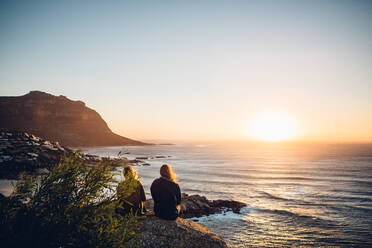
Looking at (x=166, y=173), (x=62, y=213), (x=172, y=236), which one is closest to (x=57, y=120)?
(x=166, y=173)

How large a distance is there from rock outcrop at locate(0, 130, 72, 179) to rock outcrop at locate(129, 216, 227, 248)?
2089 centimetres

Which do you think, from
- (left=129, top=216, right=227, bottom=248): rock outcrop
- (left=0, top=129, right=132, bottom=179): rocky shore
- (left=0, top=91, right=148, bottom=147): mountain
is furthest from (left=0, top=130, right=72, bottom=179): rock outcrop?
(left=0, top=91, right=148, bottom=147): mountain

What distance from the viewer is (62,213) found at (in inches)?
157

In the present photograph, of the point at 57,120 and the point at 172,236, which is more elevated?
the point at 57,120

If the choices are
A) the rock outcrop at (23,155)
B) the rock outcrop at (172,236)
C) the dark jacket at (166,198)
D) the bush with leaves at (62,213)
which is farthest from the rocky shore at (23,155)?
the bush with leaves at (62,213)

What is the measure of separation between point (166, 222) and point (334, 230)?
14068 mm

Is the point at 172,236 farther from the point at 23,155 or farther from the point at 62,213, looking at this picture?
the point at 23,155

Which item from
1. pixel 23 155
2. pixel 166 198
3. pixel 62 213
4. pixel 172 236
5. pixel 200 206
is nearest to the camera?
pixel 62 213

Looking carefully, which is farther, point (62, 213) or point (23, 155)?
point (23, 155)

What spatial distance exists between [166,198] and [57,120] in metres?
168

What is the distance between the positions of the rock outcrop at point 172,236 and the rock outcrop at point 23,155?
68.5 feet

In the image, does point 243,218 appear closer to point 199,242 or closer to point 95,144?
point 199,242

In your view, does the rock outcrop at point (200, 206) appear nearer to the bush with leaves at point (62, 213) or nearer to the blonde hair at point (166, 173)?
the blonde hair at point (166, 173)

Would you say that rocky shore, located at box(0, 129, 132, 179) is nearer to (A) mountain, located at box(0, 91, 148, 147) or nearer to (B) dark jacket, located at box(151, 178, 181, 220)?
(B) dark jacket, located at box(151, 178, 181, 220)
